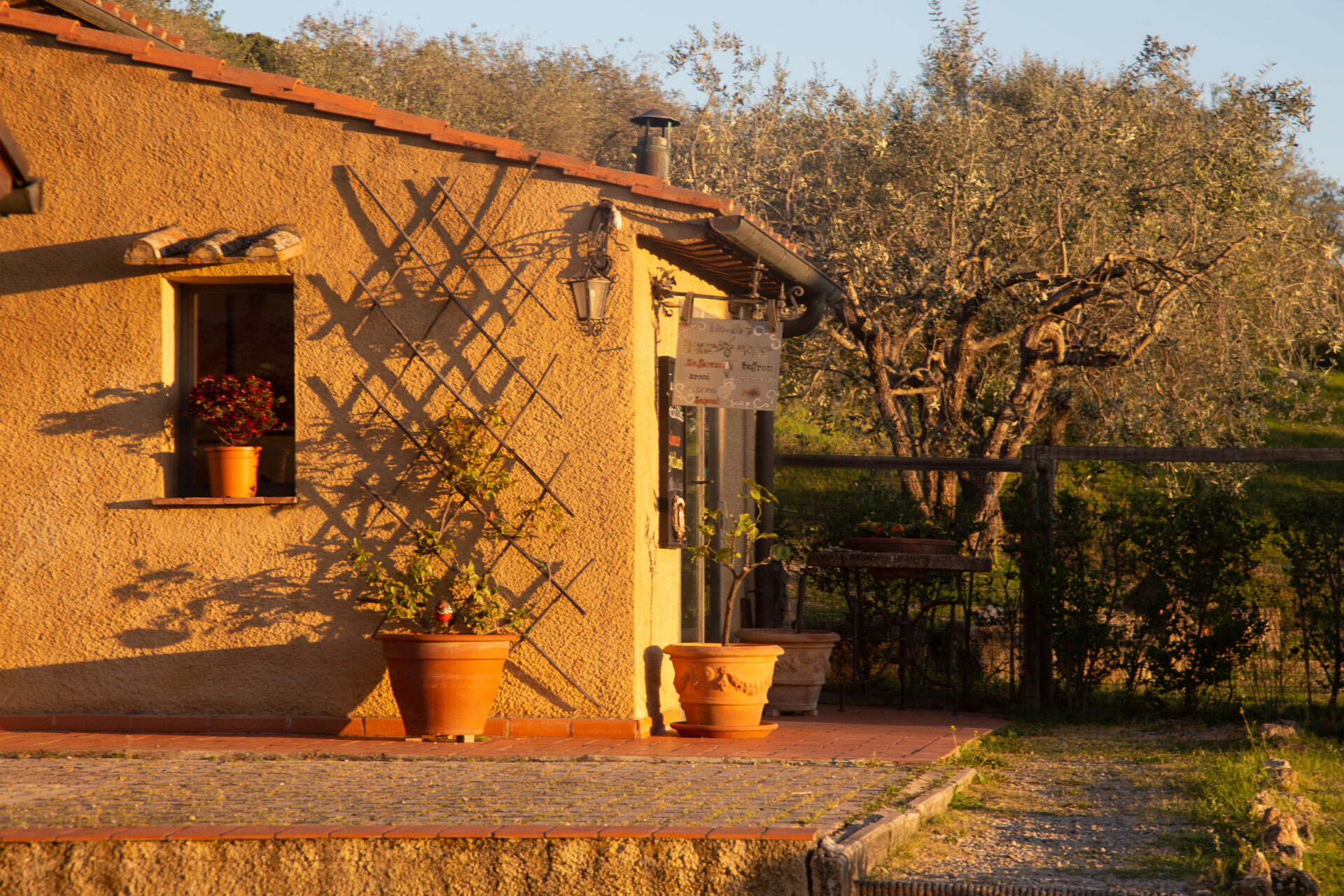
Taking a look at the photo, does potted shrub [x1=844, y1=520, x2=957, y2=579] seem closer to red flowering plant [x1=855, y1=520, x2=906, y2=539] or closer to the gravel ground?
red flowering plant [x1=855, y1=520, x2=906, y2=539]

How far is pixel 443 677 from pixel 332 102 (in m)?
3.29

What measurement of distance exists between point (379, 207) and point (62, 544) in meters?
2.67

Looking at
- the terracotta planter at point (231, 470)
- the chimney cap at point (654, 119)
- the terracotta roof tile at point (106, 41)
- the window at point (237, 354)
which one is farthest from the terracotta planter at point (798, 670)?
the terracotta roof tile at point (106, 41)

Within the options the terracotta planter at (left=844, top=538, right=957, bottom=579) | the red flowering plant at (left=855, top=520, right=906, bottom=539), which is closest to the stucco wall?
the terracotta planter at (left=844, top=538, right=957, bottom=579)

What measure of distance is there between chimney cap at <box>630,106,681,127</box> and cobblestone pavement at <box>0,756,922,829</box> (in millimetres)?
4230

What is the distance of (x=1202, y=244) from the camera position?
11.4m

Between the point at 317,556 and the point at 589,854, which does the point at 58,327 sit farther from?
the point at 589,854

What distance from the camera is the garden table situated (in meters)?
8.13

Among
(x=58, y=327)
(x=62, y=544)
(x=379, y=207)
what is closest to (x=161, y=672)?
(x=62, y=544)

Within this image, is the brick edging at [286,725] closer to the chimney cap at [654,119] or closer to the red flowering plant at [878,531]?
the red flowering plant at [878,531]

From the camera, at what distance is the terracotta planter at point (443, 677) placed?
653 cm

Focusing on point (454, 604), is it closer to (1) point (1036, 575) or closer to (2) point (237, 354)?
(2) point (237, 354)

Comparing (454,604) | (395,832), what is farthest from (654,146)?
(395,832)

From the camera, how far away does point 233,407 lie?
705cm
